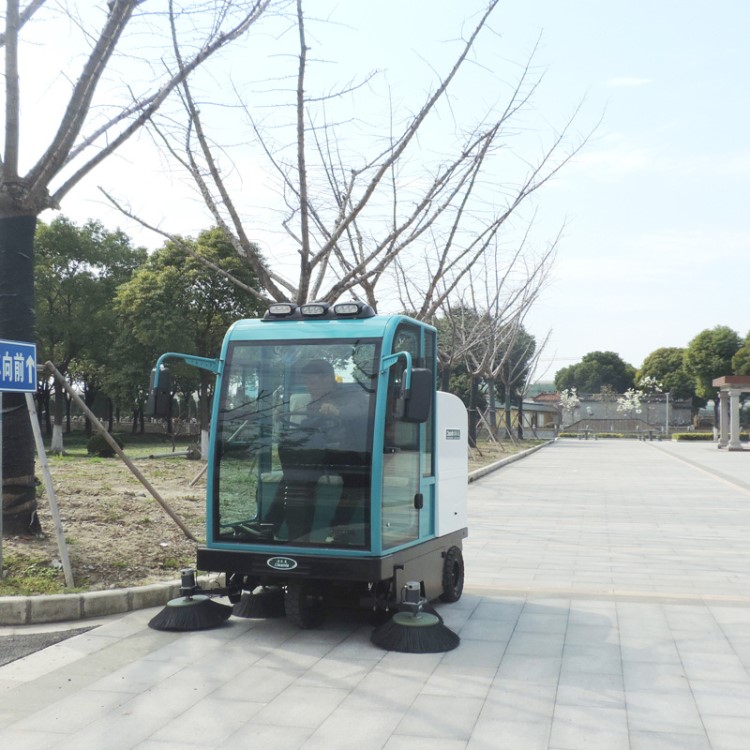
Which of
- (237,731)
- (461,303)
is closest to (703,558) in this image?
(237,731)

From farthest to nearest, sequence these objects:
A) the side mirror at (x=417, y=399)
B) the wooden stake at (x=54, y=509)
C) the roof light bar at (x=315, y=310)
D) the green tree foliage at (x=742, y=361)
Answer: the green tree foliage at (x=742, y=361), the wooden stake at (x=54, y=509), the roof light bar at (x=315, y=310), the side mirror at (x=417, y=399)

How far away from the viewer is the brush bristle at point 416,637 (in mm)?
5758

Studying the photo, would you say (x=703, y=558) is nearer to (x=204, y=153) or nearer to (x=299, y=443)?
(x=299, y=443)

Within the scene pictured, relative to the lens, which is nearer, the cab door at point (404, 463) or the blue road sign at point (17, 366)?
the cab door at point (404, 463)

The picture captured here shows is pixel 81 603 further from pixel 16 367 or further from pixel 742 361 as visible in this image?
pixel 742 361

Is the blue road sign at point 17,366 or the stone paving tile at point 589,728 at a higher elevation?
the blue road sign at point 17,366

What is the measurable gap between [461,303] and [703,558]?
19.1 m

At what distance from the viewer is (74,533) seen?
28.0 feet

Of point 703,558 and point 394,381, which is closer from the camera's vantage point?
point 394,381

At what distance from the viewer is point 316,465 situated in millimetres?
6102

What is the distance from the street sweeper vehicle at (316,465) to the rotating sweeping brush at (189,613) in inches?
0.7

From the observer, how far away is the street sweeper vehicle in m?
5.95

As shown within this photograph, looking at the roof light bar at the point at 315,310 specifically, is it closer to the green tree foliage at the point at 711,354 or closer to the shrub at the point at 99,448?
the shrub at the point at 99,448

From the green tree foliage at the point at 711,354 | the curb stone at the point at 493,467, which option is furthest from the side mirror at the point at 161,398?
the green tree foliage at the point at 711,354
